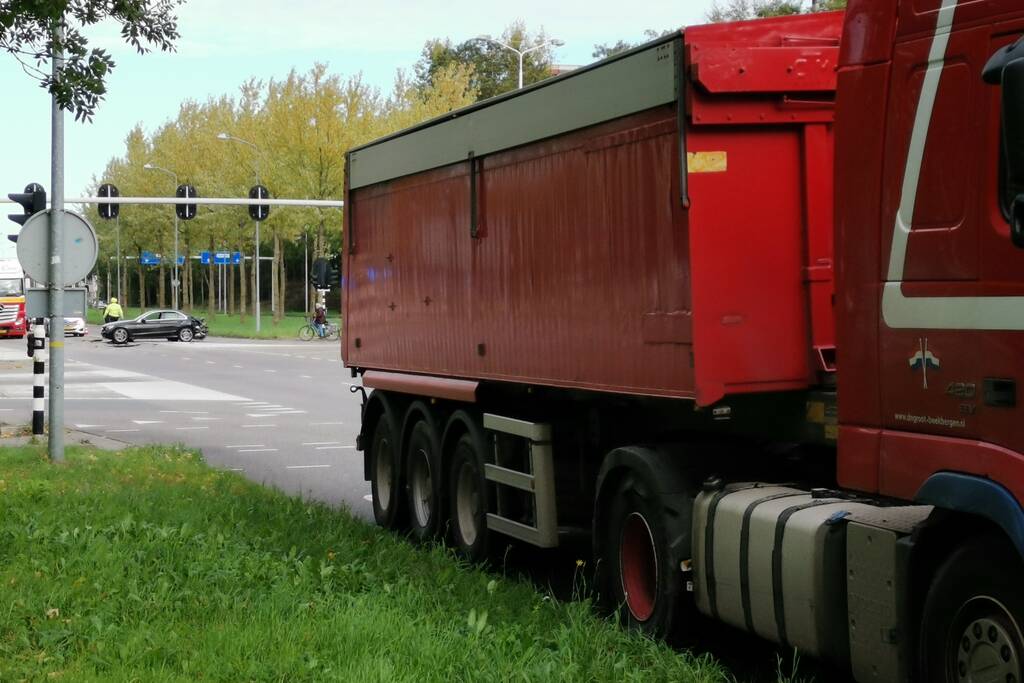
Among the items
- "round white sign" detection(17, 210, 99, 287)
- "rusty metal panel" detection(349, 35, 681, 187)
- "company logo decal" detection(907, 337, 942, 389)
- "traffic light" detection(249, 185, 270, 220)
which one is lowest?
"company logo decal" detection(907, 337, 942, 389)

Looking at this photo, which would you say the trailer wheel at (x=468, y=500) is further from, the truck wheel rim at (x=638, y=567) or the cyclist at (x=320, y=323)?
the cyclist at (x=320, y=323)

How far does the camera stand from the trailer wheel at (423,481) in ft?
36.7

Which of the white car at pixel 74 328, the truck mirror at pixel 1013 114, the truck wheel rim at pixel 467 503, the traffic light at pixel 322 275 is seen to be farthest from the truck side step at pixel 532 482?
the white car at pixel 74 328

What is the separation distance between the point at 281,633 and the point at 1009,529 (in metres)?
3.41

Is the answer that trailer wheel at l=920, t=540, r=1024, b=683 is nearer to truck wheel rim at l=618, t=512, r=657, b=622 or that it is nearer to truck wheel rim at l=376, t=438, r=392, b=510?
truck wheel rim at l=618, t=512, r=657, b=622

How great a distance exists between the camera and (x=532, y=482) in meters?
9.27

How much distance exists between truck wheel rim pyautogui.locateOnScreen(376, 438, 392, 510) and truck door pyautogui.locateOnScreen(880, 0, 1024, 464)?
23.2 ft

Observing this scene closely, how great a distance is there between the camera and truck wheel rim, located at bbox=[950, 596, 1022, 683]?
5105mm

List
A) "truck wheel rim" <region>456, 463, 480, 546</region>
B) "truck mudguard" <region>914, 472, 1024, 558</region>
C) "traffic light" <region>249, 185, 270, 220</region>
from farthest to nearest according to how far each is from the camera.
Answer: "traffic light" <region>249, 185, 270, 220</region> < "truck wheel rim" <region>456, 463, 480, 546</region> < "truck mudguard" <region>914, 472, 1024, 558</region>

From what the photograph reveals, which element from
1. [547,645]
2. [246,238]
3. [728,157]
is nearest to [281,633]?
[547,645]

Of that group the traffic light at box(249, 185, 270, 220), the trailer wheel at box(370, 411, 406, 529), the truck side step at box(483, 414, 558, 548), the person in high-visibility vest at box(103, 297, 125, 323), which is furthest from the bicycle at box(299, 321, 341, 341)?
the truck side step at box(483, 414, 558, 548)

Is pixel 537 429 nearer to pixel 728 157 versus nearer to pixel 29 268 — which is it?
pixel 728 157

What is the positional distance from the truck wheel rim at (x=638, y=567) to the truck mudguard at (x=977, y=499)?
238 centimetres

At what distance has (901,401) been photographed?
5727 mm
